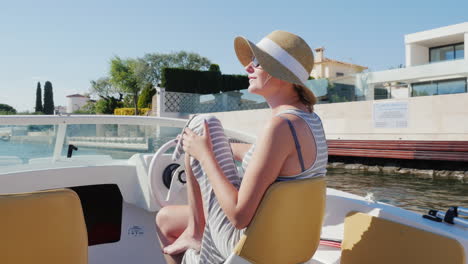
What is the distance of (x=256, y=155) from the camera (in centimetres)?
127

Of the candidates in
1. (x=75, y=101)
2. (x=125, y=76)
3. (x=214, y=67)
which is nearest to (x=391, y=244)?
(x=214, y=67)

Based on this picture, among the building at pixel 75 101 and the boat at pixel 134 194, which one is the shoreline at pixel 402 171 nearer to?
the boat at pixel 134 194

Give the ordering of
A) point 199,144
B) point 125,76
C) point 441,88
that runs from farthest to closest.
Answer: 1. point 125,76
2. point 441,88
3. point 199,144

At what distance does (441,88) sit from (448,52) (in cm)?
1361

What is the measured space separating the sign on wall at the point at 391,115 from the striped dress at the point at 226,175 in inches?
600

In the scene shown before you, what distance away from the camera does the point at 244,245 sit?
1310 millimetres

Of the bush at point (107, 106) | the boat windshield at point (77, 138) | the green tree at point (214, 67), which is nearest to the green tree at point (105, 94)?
the bush at point (107, 106)

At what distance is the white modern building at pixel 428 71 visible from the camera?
1537 cm

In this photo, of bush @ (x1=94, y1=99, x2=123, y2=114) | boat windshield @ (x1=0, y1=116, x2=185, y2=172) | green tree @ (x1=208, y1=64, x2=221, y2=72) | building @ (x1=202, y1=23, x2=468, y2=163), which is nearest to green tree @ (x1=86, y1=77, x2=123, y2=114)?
bush @ (x1=94, y1=99, x2=123, y2=114)

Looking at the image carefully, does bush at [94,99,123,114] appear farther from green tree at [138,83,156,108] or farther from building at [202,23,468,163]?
building at [202,23,468,163]

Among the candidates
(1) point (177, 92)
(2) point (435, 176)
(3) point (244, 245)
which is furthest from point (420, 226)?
(1) point (177, 92)

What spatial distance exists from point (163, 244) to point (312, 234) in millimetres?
661

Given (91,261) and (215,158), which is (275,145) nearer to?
(215,158)

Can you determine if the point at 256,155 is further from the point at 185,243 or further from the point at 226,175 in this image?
the point at 185,243
